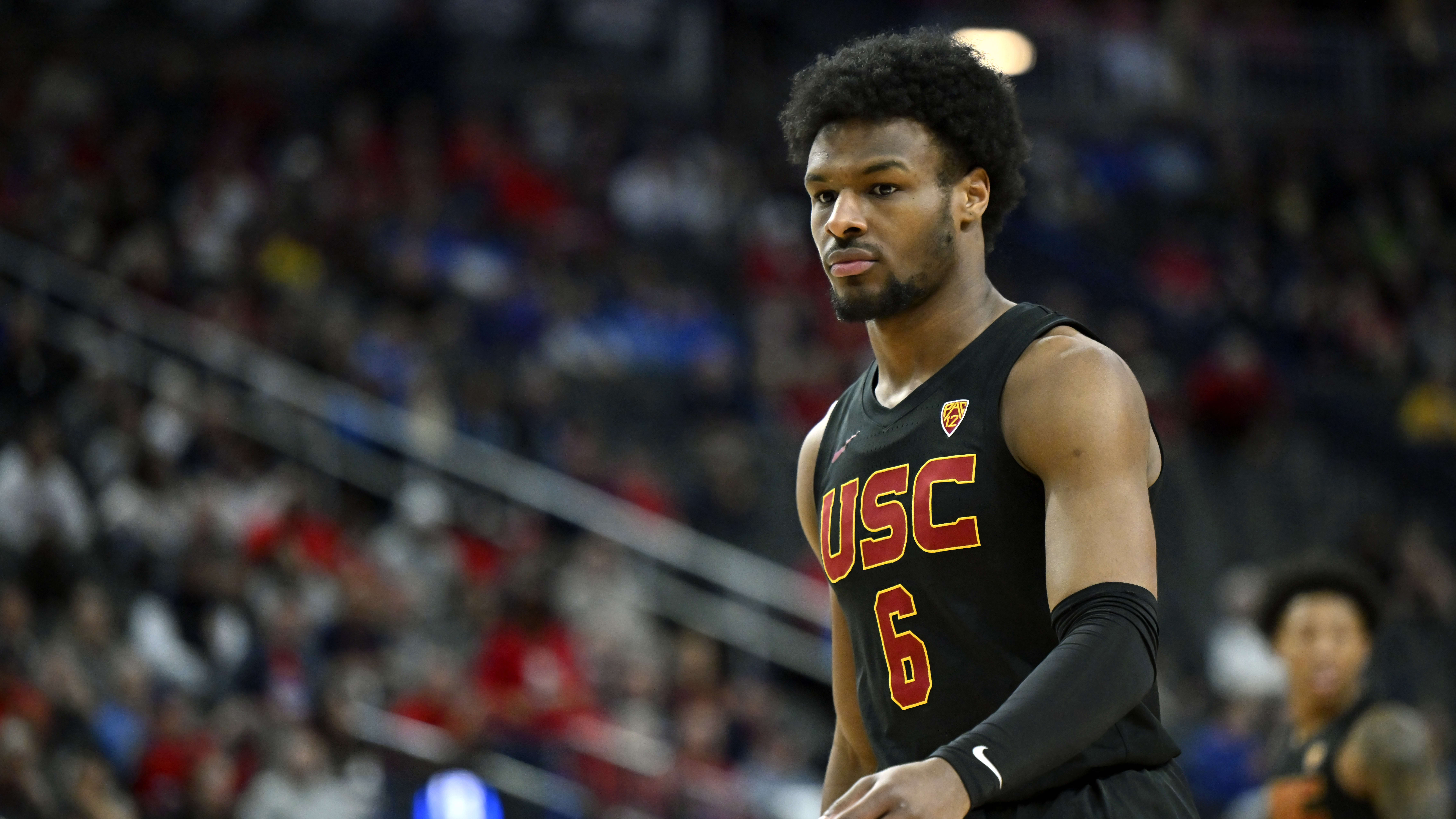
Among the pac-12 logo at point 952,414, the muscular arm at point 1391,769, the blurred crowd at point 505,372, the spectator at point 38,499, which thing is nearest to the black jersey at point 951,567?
the pac-12 logo at point 952,414

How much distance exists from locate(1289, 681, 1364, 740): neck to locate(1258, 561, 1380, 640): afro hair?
34 centimetres

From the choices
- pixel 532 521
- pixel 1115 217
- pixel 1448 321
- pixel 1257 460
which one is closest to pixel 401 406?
pixel 532 521

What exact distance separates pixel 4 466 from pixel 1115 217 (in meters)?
12.3

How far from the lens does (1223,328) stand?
53.4 ft

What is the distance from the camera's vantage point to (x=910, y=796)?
2275 mm

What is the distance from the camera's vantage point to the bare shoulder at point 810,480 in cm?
332

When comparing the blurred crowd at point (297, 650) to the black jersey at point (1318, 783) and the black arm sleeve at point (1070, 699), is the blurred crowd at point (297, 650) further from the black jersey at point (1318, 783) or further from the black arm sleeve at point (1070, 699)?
the black arm sleeve at point (1070, 699)

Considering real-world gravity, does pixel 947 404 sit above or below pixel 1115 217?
below

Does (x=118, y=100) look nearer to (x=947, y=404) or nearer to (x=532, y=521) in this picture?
(x=532, y=521)

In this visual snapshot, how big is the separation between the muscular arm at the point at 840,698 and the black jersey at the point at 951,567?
0.17m

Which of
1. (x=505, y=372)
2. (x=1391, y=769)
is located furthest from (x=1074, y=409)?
(x=505, y=372)

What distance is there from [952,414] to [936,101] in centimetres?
57

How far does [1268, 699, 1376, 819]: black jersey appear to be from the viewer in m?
5.31

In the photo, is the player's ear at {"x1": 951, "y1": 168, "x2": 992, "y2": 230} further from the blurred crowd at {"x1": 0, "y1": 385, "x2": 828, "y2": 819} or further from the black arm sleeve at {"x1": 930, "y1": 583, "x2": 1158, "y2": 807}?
the blurred crowd at {"x1": 0, "y1": 385, "x2": 828, "y2": 819}
